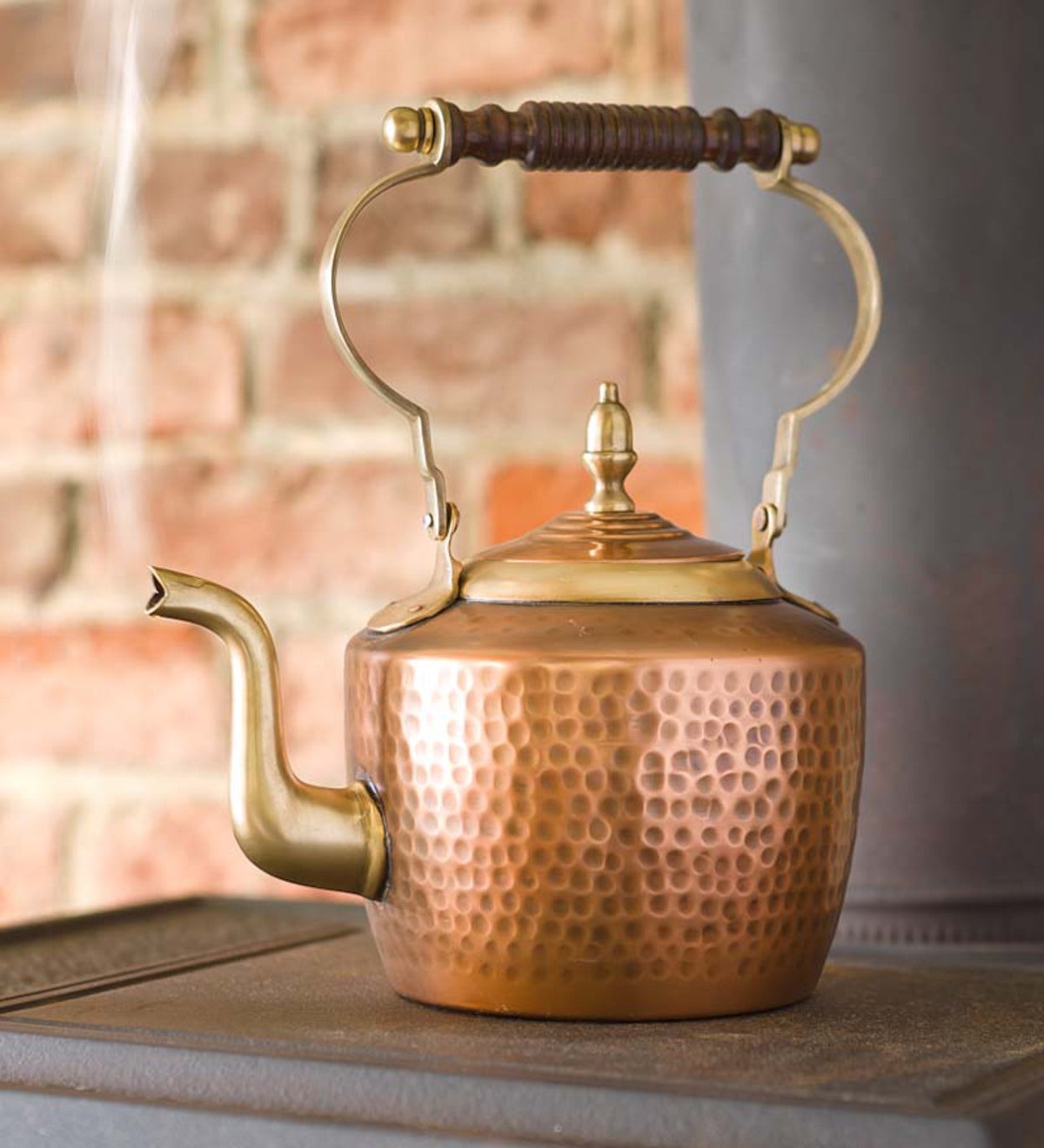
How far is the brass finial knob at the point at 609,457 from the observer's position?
763mm

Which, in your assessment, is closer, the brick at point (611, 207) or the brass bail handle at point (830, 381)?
the brass bail handle at point (830, 381)

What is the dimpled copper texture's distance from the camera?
68cm

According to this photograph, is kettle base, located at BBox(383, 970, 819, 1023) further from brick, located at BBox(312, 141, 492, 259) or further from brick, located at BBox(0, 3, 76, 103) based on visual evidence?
brick, located at BBox(0, 3, 76, 103)

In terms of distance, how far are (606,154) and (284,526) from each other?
1.84 ft

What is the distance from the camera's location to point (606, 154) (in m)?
0.76

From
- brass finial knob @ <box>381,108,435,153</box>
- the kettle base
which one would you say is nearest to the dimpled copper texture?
the kettle base

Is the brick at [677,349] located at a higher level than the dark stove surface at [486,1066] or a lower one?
higher

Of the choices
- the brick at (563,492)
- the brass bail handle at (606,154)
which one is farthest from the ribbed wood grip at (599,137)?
the brick at (563,492)

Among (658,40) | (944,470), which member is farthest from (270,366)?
(944,470)

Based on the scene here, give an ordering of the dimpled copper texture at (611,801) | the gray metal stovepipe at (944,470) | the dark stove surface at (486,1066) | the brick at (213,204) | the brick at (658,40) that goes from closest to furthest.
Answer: the dark stove surface at (486,1066) → the dimpled copper texture at (611,801) → the gray metal stovepipe at (944,470) → the brick at (658,40) → the brick at (213,204)

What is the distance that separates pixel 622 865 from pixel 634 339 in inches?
22.0

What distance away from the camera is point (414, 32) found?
124 centimetres

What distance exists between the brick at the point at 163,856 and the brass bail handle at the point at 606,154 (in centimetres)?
60

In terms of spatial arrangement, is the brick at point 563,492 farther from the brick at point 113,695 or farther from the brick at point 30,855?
the brick at point 30,855
